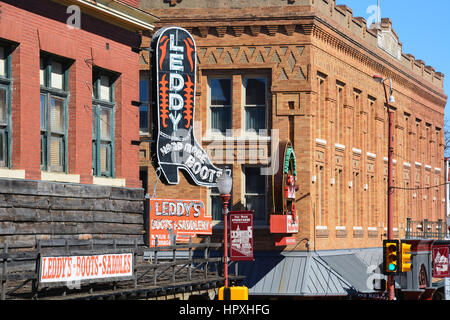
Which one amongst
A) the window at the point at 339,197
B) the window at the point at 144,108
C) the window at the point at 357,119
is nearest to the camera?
the window at the point at 144,108

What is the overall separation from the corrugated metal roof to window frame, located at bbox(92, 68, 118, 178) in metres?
12.4

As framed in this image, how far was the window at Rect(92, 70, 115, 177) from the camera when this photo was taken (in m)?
25.5

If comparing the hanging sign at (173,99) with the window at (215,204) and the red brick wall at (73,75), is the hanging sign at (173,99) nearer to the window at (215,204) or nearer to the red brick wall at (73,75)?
the red brick wall at (73,75)

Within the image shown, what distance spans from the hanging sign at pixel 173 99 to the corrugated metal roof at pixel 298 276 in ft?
35.1

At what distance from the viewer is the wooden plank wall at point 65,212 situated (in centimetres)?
2147

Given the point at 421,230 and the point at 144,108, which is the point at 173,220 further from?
the point at 421,230

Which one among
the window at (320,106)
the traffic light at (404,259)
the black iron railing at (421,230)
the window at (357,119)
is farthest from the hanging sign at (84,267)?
the black iron railing at (421,230)

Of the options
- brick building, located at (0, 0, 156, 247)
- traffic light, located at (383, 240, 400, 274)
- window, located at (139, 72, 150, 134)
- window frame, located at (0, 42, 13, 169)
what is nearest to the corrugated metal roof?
window, located at (139, 72, 150, 134)

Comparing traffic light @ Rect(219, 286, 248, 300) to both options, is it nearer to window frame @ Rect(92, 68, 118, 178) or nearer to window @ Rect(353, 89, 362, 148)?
window frame @ Rect(92, 68, 118, 178)

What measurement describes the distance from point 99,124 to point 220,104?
14250 mm

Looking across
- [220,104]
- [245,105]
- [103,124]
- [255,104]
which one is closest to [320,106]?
[255,104]

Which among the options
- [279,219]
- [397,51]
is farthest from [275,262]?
[397,51]

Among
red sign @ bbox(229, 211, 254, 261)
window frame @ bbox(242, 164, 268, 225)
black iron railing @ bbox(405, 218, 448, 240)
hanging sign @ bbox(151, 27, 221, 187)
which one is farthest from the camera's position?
black iron railing @ bbox(405, 218, 448, 240)

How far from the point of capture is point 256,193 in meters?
39.1
